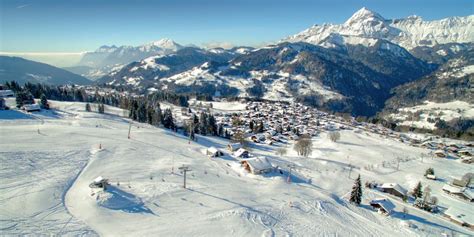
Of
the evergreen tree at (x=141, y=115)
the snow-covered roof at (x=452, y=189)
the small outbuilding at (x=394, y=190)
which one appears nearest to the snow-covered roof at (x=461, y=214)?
the small outbuilding at (x=394, y=190)

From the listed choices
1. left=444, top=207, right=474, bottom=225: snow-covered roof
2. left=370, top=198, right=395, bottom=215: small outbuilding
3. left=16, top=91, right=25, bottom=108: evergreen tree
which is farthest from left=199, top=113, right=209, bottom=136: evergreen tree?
left=444, top=207, right=474, bottom=225: snow-covered roof

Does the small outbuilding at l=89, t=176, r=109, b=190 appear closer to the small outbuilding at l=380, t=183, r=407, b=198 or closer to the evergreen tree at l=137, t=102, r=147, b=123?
the small outbuilding at l=380, t=183, r=407, b=198

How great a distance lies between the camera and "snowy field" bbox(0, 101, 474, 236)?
20375mm

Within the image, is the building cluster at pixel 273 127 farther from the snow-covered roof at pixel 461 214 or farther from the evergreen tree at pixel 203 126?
the snow-covered roof at pixel 461 214

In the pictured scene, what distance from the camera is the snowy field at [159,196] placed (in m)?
20.4

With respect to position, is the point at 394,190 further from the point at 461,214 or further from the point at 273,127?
the point at 273,127

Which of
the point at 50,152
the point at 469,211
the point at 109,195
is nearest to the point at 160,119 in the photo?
the point at 50,152

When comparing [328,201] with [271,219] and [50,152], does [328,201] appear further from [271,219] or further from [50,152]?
[50,152]

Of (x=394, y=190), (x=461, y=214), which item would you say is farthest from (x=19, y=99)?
(x=461, y=214)

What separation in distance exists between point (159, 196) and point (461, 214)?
43132 mm

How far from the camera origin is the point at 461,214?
39281 mm

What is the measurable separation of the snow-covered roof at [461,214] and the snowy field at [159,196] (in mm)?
2475

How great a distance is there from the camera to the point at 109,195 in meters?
23.7

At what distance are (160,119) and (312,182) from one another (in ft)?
190
